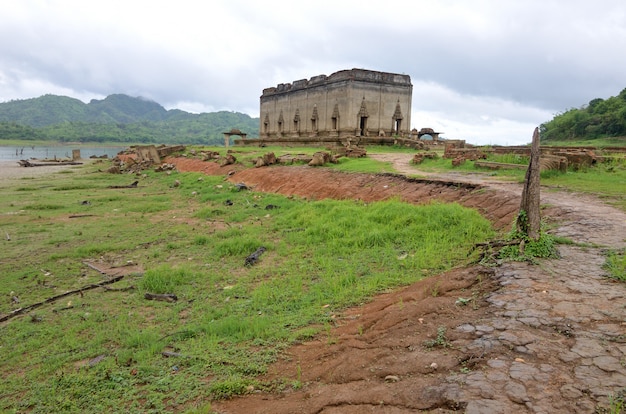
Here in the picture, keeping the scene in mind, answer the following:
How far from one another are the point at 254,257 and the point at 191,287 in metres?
1.55

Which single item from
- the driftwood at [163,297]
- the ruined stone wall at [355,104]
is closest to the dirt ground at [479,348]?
the driftwood at [163,297]

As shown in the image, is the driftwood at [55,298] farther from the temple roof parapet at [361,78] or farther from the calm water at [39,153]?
the calm water at [39,153]

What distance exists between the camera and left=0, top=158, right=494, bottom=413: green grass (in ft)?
13.3

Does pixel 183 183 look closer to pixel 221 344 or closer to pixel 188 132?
pixel 221 344

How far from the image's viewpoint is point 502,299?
A: 161 inches

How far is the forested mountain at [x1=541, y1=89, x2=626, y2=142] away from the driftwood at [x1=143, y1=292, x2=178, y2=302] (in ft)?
114

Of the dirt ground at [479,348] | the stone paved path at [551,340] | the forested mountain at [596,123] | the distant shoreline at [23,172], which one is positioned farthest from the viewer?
the forested mountain at [596,123]

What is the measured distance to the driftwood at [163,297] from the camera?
626 cm

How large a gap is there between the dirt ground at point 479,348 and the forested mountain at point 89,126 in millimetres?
107836

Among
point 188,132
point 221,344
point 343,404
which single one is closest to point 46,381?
point 221,344

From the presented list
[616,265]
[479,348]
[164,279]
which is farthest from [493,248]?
[164,279]

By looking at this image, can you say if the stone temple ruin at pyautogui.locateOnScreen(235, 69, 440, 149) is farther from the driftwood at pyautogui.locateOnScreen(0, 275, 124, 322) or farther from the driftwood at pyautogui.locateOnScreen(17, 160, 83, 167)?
the driftwood at pyautogui.locateOnScreen(0, 275, 124, 322)

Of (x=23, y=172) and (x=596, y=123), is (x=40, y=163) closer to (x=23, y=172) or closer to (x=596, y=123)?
(x=23, y=172)

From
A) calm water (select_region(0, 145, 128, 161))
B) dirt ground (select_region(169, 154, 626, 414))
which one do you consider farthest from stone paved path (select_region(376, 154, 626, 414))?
calm water (select_region(0, 145, 128, 161))
